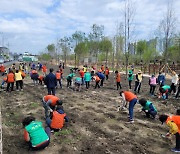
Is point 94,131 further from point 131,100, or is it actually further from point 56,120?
point 131,100

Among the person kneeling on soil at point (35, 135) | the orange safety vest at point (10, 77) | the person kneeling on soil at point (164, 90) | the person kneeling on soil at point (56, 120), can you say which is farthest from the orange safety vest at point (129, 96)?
the orange safety vest at point (10, 77)

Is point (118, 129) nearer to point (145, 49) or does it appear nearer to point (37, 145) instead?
point (37, 145)

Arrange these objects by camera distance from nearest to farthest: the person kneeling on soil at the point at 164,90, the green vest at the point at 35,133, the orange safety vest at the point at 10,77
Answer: the green vest at the point at 35,133, the person kneeling on soil at the point at 164,90, the orange safety vest at the point at 10,77

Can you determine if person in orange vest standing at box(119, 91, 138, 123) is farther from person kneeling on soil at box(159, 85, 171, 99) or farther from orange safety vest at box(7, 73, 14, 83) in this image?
orange safety vest at box(7, 73, 14, 83)

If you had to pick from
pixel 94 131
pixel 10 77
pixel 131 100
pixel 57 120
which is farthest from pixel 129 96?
pixel 10 77

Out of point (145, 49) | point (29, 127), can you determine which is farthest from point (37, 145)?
point (145, 49)

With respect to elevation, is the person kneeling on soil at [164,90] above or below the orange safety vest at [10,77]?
below

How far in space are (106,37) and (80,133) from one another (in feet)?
103

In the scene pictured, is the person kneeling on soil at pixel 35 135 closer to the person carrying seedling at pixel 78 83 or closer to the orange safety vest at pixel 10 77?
the orange safety vest at pixel 10 77

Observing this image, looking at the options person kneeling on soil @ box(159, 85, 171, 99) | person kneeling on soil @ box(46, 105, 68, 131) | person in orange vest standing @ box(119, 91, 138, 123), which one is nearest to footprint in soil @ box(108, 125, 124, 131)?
person in orange vest standing @ box(119, 91, 138, 123)

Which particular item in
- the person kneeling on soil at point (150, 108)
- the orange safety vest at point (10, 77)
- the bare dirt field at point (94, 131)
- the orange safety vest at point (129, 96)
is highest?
→ the orange safety vest at point (10, 77)

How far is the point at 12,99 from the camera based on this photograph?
40.0 feet

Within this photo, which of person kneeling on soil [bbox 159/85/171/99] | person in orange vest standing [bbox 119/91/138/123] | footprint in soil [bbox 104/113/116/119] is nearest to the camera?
person in orange vest standing [bbox 119/91/138/123]

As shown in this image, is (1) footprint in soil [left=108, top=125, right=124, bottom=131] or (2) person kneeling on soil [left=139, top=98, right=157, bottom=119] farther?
(2) person kneeling on soil [left=139, top=98, right=157, bottom=119]
